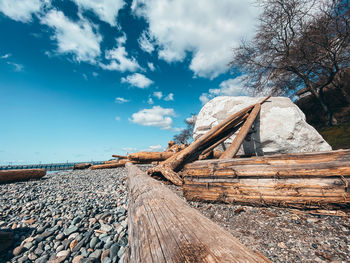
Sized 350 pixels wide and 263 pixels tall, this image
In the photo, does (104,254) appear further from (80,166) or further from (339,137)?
(80,166)

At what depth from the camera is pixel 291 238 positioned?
1481 mm

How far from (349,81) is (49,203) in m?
18.0

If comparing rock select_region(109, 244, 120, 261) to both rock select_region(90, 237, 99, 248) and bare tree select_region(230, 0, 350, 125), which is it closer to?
rock select_region(90, 237, 99, 248)

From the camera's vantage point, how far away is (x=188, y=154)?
142 inches

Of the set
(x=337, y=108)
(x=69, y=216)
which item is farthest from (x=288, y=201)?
(x=337, y=108)

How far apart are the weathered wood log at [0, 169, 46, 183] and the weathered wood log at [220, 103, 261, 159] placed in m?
10.3

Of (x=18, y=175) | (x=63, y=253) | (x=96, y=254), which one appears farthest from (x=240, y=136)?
(x=18, y=175)

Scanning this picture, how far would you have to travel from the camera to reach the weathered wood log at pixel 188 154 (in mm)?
3336

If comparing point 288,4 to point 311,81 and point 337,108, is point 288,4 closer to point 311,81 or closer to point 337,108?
point 311,81

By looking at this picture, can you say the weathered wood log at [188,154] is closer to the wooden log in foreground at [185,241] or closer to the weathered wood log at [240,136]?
the weathered wood log at [240,136]

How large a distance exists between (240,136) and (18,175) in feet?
35.5

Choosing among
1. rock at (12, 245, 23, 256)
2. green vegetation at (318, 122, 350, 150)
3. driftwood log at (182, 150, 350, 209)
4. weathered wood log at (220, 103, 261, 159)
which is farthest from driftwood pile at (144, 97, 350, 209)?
green vegetation at (318, 122, 350, 150)

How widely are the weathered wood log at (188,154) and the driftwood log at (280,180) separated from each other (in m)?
1.00

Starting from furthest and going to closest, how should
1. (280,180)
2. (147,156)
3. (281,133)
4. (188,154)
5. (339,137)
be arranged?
(147,156), (339,137), (281,133), (188,154), (280,180)
